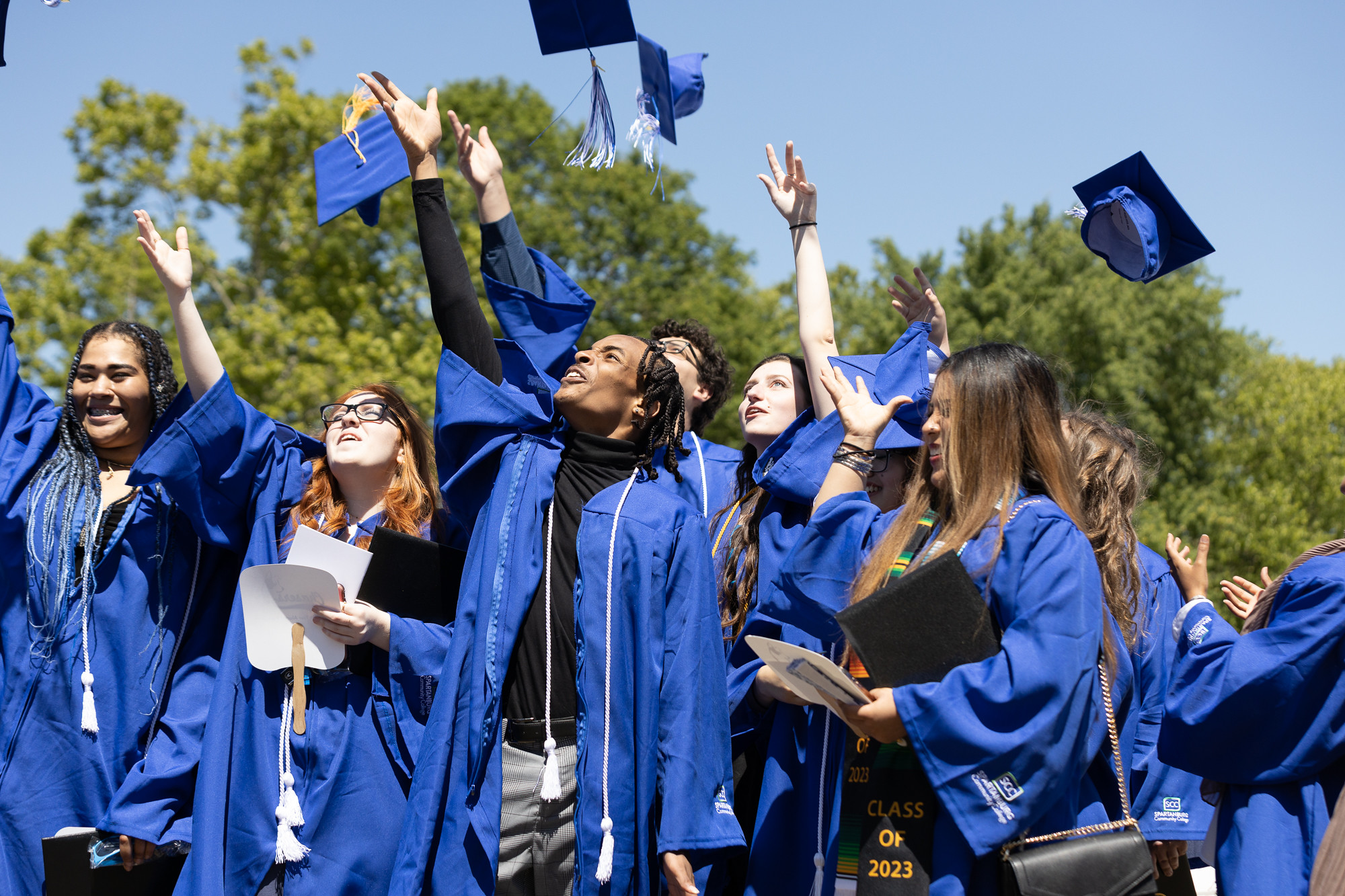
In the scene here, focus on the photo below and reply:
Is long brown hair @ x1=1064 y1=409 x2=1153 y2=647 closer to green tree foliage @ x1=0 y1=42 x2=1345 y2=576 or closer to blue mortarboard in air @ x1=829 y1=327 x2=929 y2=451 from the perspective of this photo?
blue mortarboard in air @ x1=829 y1=327 x2=929 y2=451

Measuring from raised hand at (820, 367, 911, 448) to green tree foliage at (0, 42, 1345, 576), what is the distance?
14760mm

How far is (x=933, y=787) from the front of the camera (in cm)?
227

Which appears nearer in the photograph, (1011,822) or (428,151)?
(1011,822)

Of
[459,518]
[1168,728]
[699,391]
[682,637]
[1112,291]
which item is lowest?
[1168,728]

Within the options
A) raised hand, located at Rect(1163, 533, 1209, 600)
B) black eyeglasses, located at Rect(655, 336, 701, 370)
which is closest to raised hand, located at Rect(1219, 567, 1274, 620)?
raised hand, located at Rect(1163, 533, 1209, 600)

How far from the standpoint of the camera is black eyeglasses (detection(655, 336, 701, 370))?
4340 millimetres

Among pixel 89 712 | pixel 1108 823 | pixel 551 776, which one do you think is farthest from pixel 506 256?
pixel 1108 823

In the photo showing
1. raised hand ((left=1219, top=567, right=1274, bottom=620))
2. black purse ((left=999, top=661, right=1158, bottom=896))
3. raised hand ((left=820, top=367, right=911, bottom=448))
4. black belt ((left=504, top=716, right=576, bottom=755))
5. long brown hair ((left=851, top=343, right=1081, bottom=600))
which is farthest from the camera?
raised hand ((left=1219, top=567, right=1274, bottom=620))

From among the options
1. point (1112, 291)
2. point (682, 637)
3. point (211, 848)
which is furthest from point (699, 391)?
point (1112, 291)

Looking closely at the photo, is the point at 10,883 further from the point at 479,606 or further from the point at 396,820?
the point at 479,606

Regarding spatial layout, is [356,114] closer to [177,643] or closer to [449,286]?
[449,286]

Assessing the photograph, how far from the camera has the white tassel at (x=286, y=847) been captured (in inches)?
115

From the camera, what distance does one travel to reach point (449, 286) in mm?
3061

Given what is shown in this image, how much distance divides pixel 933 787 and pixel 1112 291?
20.8 meters
